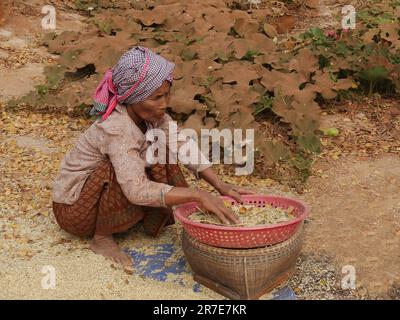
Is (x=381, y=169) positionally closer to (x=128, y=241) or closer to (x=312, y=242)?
(x=312, y=242)

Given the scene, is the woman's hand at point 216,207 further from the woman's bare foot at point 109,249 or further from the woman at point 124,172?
the woman's bare foot at point 109,249

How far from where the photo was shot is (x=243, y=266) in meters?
2.87

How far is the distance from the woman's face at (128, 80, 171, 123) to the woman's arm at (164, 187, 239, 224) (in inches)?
15.8

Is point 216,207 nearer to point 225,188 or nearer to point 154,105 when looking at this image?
point 225,188

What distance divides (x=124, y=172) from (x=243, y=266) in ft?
2.25

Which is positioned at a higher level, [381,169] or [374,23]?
[374,23]

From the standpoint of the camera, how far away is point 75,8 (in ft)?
23.3

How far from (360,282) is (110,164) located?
1307mm

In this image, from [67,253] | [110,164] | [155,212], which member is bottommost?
[67,253]

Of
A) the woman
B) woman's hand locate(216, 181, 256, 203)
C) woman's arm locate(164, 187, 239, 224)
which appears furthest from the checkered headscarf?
woman's hand locate(216, 181, 256, 203)

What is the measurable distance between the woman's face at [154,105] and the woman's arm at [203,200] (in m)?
0.40

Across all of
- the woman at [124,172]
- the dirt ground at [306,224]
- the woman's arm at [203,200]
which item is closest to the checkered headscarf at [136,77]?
the woman at [124,172]

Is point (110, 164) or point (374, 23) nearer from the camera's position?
point (110, 164)
